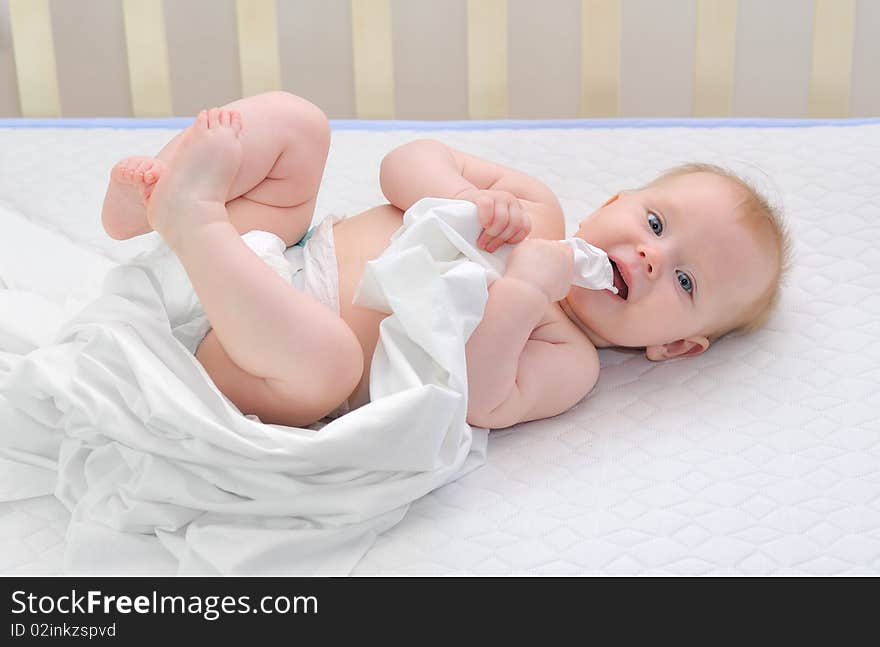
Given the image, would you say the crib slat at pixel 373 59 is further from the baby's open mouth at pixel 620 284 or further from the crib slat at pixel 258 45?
the baby's open mouth at pixel 620 284

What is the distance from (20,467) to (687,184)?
69cm

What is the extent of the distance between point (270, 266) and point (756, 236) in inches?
19.0

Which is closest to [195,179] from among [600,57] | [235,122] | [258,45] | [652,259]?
[235,122]

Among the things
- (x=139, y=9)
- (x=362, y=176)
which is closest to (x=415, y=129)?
(x=362, y=176)

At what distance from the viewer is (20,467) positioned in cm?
92

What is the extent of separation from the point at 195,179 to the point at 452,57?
1.06m

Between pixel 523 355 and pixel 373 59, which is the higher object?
pixel 373 59

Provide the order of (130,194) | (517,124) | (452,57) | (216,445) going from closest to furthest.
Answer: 1. (216,445)
2. (130,194)
3. (517,124)
4. (452,57)

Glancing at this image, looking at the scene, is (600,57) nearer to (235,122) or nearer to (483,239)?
(483,239)

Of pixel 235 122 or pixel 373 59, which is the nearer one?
pixel 235 122

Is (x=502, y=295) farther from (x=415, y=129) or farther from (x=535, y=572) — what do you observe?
(x=415, y=129)

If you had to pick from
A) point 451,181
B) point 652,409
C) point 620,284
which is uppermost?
point 451,181

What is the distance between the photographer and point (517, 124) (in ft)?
5.10

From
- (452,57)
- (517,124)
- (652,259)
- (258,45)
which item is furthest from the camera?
(452,57)
